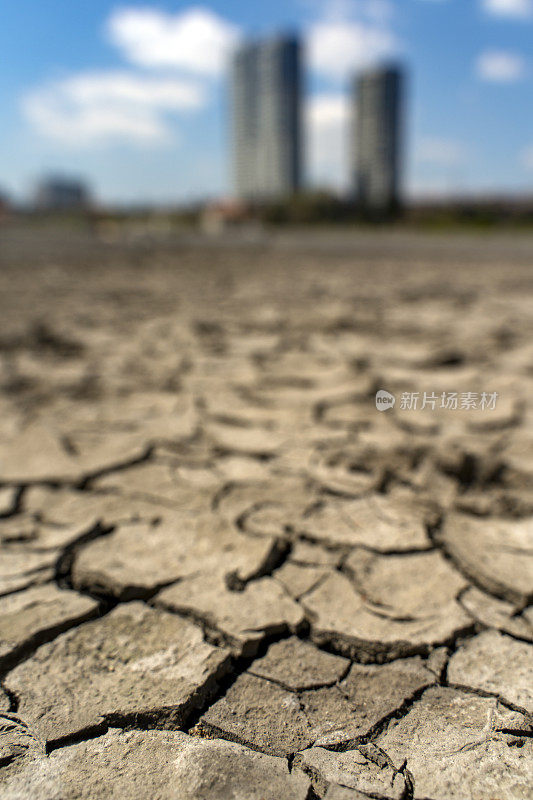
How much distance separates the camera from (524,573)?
3.37 ft

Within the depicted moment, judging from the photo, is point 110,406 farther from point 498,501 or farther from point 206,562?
point 498,501

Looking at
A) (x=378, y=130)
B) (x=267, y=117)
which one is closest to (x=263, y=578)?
(x=267, y=117)

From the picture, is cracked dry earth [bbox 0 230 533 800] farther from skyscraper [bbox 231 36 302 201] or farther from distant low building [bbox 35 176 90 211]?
distant low building [bbox 35 176 90 211]

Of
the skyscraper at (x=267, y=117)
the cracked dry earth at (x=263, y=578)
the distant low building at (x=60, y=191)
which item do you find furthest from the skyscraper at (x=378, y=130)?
the cracked dry earth at (x=263, y=578)

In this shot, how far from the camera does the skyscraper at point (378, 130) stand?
37562 mm

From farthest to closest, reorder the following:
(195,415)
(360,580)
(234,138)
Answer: (234,138) → (195,415) → (360,580)

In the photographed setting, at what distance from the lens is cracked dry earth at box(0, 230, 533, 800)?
67 cm

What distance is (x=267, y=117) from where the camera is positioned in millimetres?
37719

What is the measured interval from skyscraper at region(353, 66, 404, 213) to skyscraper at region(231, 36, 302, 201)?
13.9 ft

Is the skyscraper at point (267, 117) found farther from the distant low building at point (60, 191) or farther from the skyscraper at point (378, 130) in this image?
the distant low building at point (60, 191)

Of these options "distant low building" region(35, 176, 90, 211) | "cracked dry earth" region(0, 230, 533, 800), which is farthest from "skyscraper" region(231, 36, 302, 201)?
"cracked dry earth" region(0, 230, 533, 800)

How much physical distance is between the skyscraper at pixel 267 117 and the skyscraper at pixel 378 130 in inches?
166

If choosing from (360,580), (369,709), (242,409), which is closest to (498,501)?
(360,580)

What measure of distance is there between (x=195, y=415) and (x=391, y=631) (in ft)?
3.41
